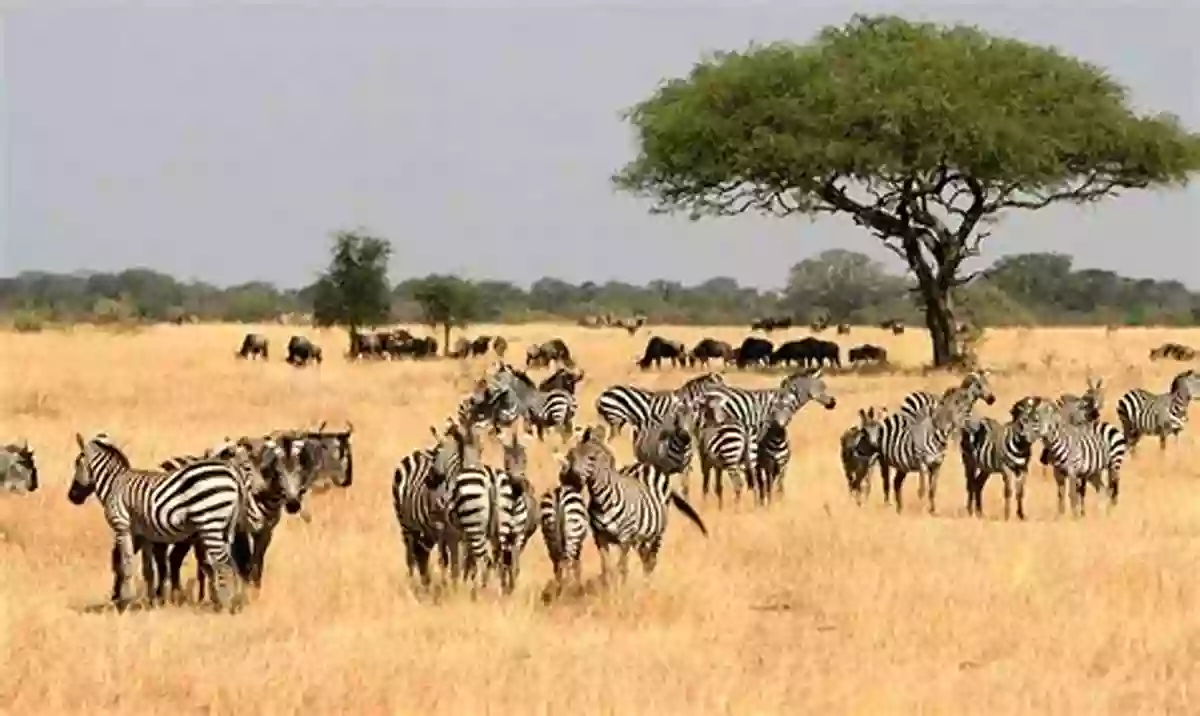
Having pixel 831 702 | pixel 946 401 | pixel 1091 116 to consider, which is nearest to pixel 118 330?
pixel 1091 116

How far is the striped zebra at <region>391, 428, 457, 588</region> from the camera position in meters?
10.9

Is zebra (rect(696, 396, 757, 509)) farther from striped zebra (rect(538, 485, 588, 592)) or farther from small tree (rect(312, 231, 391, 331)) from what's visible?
small tree (rect(312, 231, 391, 331))

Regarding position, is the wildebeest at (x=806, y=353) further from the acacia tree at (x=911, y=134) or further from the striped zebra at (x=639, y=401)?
the striped zebra at (x=639, y=401)

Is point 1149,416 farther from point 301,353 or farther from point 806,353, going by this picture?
point 301,353

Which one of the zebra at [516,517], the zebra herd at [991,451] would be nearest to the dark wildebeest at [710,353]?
the zebra herd at [991,451]

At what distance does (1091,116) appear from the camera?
35062 millimetres

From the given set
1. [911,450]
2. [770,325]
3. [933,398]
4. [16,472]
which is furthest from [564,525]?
[770,325]

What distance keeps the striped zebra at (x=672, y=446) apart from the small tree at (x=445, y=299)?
3399 cm

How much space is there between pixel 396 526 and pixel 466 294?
3769 cm

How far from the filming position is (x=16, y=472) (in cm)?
1495

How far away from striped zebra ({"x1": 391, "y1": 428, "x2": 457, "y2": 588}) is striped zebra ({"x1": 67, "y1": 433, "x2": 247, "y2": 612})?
1.14 m

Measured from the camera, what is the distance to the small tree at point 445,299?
1983 inches

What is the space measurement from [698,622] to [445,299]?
1600 inches

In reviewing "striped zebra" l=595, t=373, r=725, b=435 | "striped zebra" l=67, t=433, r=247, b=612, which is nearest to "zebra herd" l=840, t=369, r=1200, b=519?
"striped zebra" l=595, t=373, r=725, b=435
